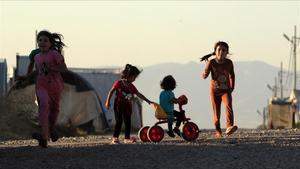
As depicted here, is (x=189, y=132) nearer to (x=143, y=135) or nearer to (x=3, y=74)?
(x=143, y=135)

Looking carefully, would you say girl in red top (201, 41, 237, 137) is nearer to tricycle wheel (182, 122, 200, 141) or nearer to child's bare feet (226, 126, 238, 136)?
child's bare feet (226, 126, 238, 136)

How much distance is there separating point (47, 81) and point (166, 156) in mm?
2834

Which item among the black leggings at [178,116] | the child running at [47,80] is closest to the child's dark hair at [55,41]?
the child running at [47,80]

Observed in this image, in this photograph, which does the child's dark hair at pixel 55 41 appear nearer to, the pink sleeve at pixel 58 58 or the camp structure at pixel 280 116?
the pink sleeve at pixel 58 58

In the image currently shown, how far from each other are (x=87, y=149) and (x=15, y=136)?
11852mm

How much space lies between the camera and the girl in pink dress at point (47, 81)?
12.2 metres

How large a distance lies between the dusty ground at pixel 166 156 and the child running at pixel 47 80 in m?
0.58

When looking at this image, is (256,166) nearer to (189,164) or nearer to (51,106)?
(189,164)

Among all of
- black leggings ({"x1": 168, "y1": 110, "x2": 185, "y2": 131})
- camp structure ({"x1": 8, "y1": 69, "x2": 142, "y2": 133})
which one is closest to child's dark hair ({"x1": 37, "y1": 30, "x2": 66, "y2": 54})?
black leggings ({"x1": 168, "y1": 110, "x2": 185, "y2": 131})

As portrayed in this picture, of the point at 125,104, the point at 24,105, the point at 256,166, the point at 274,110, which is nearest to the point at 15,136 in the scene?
the point at 24,105

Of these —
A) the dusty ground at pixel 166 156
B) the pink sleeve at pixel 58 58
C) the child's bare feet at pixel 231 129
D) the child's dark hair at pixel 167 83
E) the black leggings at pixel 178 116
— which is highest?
the pink sleeve at pixel 58 58

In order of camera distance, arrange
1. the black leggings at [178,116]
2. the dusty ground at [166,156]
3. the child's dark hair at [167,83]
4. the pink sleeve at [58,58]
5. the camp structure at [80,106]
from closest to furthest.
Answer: the dusty ground at [166,156]
the pink sleeve at [58,58]
the black leggings at [178,116]
the child's dark hair at [167,83]
the camp structure at [80,106]

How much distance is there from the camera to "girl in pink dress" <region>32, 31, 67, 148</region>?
12156 millimetres

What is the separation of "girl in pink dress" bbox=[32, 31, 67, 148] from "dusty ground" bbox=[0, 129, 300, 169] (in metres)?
0.58
